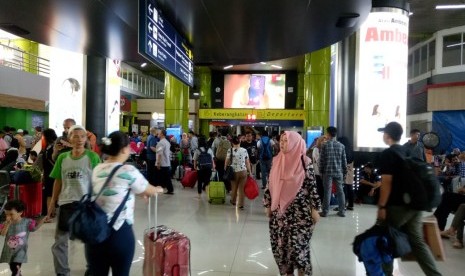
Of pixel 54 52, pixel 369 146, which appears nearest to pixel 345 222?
pixel 369 146

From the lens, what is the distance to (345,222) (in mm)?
7008

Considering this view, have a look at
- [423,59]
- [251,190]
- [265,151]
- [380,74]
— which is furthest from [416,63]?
[251,190]

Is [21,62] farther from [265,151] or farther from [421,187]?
[421,187]

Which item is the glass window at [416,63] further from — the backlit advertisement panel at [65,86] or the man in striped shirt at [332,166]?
the backlit advertisement panel at [65,86]

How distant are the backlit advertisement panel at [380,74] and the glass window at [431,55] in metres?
12.9

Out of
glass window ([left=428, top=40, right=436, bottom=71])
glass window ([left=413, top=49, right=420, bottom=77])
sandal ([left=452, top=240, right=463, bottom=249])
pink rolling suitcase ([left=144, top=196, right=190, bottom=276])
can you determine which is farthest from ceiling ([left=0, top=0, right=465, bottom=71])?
glass window ([left=413, top=49, right=420, bottom=77])

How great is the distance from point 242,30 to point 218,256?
4577 mm

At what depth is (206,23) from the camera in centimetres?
729

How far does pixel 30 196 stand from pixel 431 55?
63.5ft

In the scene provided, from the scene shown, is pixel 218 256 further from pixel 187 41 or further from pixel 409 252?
pixel 187 41

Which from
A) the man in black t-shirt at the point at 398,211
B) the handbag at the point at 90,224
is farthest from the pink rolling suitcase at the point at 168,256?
the man in black t-shirt at the point at 398,211

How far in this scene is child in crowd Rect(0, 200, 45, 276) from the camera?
3880mm

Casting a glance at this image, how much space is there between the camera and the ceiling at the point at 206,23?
632 centimetres

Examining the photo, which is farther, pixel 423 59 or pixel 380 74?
pixel 423 59
